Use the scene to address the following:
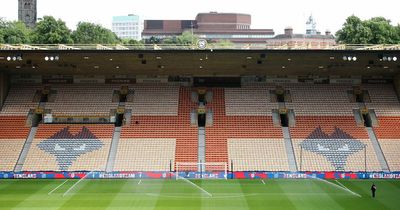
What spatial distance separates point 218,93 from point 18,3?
128 m

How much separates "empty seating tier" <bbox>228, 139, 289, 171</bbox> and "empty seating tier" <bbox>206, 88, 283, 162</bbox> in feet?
2.05

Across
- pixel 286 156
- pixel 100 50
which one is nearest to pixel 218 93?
pixel 286 156

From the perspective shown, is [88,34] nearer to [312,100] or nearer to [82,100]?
[82,100]

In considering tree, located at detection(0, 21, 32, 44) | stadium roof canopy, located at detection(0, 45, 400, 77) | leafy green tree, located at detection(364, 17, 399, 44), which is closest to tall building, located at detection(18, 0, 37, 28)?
tree, located at detection(0, 21, 32, 44)

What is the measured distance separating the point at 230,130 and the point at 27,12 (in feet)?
426

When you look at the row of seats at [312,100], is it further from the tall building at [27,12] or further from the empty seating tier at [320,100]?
the tall building at [27,12]

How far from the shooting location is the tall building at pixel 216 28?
620ft

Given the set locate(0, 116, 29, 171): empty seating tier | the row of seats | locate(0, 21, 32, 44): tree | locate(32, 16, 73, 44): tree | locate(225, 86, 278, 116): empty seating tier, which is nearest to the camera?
locate(0, 116, 29, 171): empty seating tier

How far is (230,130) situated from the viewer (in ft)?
154

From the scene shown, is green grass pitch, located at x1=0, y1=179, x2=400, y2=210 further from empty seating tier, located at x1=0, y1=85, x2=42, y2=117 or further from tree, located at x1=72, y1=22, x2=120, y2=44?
tree, located at x1=72, y1=22, x2=120, y2=44

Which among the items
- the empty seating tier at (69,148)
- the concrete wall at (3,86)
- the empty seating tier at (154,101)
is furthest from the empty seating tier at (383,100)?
the concrete wall at (3,86)

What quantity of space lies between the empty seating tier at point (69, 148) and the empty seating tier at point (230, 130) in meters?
9.32

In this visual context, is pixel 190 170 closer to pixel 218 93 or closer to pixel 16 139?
pixel 218 93

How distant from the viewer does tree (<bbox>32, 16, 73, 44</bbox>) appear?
8606cm
